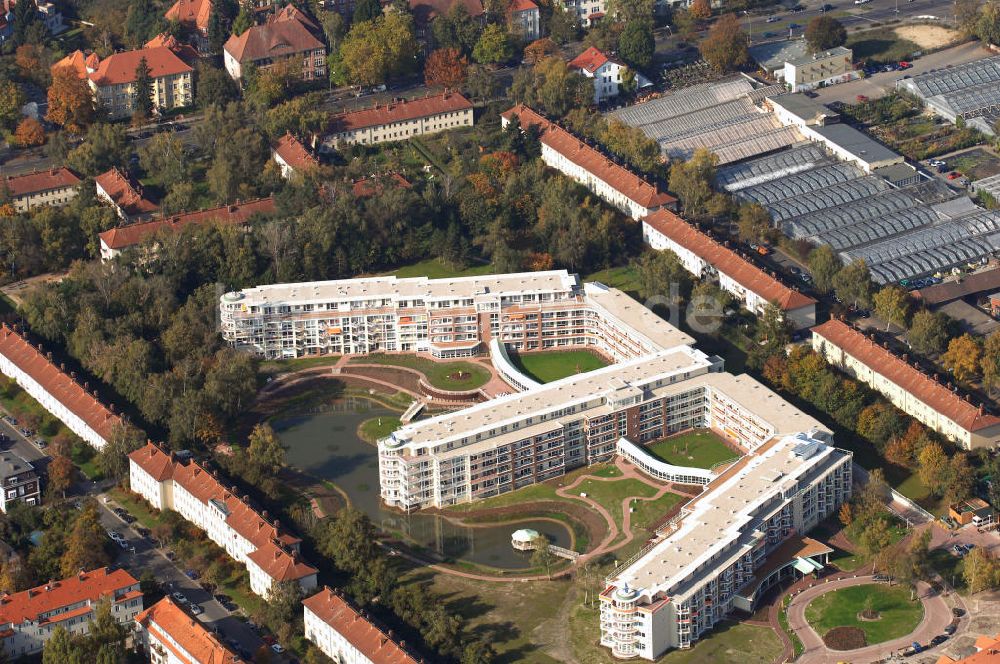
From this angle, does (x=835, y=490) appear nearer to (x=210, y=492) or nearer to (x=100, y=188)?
(x=210, y=492)

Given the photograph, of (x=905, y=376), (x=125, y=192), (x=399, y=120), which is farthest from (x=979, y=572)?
(x=125, y=192)

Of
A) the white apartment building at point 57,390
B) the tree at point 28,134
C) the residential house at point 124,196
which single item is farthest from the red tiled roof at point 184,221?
the tree at point 28,134

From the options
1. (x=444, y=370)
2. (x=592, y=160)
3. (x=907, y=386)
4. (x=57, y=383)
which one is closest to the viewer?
(x=907, y=386)

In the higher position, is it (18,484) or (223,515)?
(223,515)

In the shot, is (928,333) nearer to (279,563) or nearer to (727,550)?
(727,550)

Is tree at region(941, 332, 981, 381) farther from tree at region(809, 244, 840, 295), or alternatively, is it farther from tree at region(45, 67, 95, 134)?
tree at region(45, 67, 95, 134)

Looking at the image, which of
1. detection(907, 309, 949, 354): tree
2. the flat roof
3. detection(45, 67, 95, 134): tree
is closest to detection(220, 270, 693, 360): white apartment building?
detection(907, 309, 949, 354): tree

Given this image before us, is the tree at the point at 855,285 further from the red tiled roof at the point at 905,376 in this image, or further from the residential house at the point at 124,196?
the residential house at the point at 124,196
